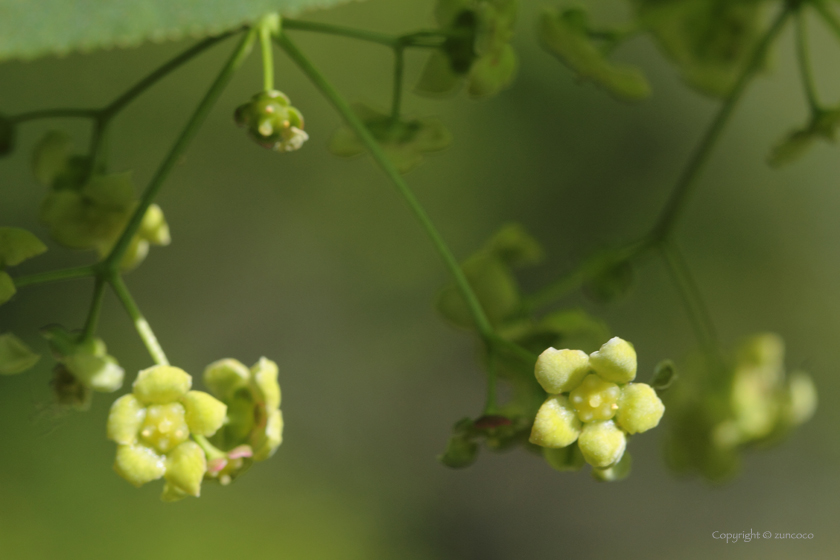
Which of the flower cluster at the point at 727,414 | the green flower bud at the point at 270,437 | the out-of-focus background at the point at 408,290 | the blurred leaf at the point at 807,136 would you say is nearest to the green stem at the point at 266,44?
the green flower bud at the point at 270,437

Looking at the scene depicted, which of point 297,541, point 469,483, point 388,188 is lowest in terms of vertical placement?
point 469,483

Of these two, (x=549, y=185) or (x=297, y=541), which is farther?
(x=549, y=185)

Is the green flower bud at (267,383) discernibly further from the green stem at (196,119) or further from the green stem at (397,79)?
the green stem at (397,79)

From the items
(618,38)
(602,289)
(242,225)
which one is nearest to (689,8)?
(618,38)

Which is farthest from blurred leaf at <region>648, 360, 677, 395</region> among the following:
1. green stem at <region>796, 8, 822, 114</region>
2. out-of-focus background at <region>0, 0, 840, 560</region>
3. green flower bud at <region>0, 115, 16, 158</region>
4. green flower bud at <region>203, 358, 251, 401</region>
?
out-of-focus background at <region>0, 0, 840, 560</region>

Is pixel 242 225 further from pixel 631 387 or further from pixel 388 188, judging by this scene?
pixel 631 387

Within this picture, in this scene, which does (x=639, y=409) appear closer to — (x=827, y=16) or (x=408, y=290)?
(x=827, y=16)

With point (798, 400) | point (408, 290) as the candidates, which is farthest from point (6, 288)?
point (408, 290)
